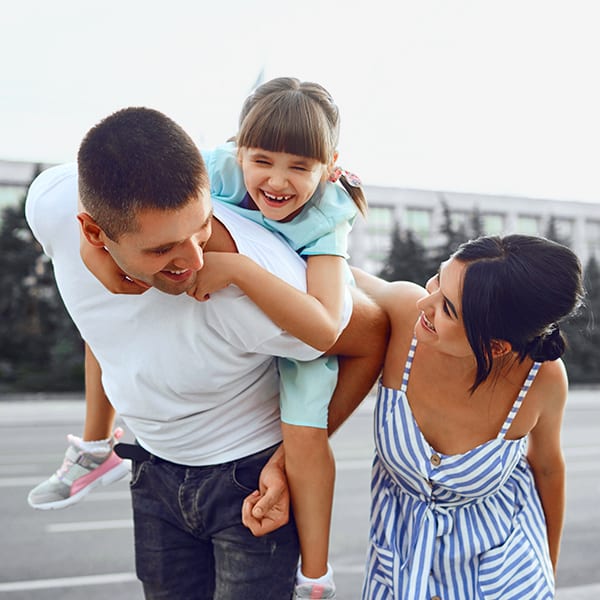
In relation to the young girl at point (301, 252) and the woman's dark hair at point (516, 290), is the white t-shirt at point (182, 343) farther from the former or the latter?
the woman's dark hair at point (516, 290)

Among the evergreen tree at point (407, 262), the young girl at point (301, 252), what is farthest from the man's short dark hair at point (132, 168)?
the evergreen tree at point (407, 262)

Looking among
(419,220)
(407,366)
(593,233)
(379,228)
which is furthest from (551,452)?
(593,233)

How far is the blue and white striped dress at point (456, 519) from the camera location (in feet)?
6.25

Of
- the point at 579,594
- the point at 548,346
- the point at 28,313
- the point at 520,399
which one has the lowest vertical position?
the point at 28,313

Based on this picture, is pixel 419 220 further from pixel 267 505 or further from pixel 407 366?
pixel 267 505

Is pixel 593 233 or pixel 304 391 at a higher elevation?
pixel 304 391

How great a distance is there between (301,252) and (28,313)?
2273 centimetres

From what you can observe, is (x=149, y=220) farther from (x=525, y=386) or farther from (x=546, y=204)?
(x=546, y=204)

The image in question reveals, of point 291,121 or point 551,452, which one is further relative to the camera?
point 551,452

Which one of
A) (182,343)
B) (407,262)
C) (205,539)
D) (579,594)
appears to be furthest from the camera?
(407,262)

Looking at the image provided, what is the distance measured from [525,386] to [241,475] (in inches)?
28.5

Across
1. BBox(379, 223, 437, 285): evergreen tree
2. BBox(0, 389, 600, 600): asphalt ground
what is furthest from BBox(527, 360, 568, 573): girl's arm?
BBox(379, 223, 437, 285): evergreen tree

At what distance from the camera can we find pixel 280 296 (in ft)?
5.08

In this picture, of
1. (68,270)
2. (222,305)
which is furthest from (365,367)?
(68,270)
